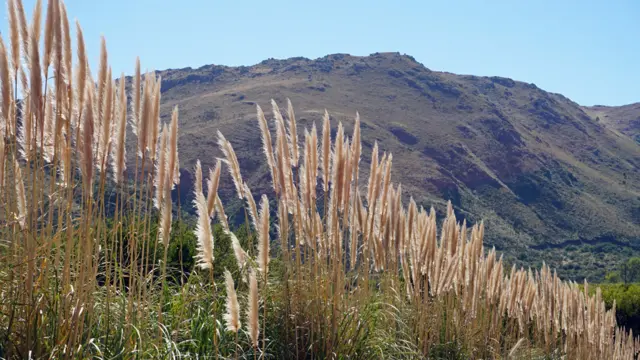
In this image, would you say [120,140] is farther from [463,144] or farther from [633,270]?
[463,144]

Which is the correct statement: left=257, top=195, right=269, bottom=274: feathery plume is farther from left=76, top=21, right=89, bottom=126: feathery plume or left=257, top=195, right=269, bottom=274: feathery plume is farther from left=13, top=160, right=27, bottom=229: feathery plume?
left=13, top=160, right=27, bottom=229: feathery plume

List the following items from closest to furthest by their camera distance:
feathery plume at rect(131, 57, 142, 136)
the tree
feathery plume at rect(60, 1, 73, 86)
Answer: feathery plume at rect(60, 1, 73, 86) < feathery plume at rect(131, 57, 142, 136) < the tree

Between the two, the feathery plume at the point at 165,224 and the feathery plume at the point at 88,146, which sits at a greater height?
the feathery plume at the point at 88,146

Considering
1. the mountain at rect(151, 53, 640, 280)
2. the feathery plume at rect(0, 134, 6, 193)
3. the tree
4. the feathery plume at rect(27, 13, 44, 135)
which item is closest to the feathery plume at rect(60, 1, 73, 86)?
the feathery plume at rect(27, 13, 44, 135)

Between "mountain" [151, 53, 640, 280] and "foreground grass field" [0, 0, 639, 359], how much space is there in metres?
47.2

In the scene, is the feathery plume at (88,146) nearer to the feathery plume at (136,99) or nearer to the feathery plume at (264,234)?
the feathery plume at (136,99)

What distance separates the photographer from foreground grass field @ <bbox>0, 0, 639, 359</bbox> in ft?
9.36

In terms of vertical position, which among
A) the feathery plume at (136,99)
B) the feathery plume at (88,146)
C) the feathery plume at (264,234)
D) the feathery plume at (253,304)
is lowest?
the feathery plume at (253,304)

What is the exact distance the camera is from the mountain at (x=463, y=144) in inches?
2990

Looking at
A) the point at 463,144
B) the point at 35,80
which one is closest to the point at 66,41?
the point at 35,80

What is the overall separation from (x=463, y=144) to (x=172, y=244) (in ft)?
343

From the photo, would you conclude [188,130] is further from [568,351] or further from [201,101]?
[568,351]

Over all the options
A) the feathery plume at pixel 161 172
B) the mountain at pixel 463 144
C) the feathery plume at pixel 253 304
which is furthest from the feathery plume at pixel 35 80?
the mountain at pixel 463 144

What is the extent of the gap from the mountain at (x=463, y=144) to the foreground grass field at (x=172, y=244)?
47.2m
